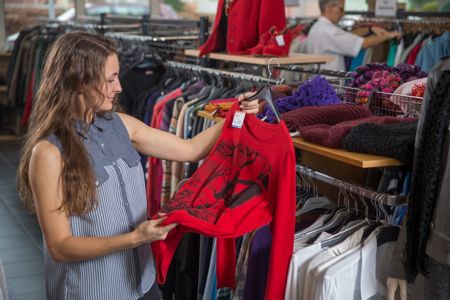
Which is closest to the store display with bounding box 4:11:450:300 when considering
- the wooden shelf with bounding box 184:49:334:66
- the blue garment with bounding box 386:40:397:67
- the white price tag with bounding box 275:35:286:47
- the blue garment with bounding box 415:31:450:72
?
the wooden shelf with bounding box 184:49:334:66

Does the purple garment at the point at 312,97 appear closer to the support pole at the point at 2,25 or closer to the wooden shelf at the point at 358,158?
the wooden shelf at the point at 358,158

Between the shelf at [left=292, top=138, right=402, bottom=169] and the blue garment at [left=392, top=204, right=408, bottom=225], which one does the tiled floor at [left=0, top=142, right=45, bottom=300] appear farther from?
the shelf at [left=292, top=138, right=402, bottom=169]

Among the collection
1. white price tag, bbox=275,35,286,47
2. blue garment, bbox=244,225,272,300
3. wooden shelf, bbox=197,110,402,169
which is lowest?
blue garment, bbox=244,225,272,300

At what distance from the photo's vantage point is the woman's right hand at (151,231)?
1864mm

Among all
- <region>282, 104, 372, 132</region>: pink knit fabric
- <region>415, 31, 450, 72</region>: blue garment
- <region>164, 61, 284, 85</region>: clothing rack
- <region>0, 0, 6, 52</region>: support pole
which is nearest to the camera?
<region>282, 104, 372, 132</region>: pink knit fabric

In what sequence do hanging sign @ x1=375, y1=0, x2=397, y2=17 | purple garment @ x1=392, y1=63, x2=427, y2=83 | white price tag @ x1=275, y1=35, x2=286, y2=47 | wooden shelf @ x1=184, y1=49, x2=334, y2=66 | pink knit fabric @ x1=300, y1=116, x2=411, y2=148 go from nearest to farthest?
pink knit fabric @ x1=300, y1=116, x2=411, y2=148, purple garment @ x1=392, y1=63, x2=427, y2=83, wooden shelf @ x1=184, y1=49, x2=334, y2=66, white price tag @ x1=275, y1=35, x2=286, y2=47, hanging sign @ x1=375, y1=0, x2=397, y2=17

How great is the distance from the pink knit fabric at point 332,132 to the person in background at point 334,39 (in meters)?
3.07

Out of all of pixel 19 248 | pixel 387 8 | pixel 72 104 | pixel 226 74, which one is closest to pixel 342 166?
pixel 226 74

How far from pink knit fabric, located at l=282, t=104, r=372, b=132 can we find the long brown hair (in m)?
0.74

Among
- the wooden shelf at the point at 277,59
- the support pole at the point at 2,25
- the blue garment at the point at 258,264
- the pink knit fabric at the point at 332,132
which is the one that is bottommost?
the blue garment at the point at 258,264

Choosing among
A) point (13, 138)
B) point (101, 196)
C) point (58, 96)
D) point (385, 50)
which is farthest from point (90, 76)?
point (13, 138)

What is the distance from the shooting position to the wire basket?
252 centimetres

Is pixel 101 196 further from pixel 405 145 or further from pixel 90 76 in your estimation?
pixel 405 145

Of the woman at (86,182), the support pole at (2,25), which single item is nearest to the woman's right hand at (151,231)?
the woman at (86,182)
